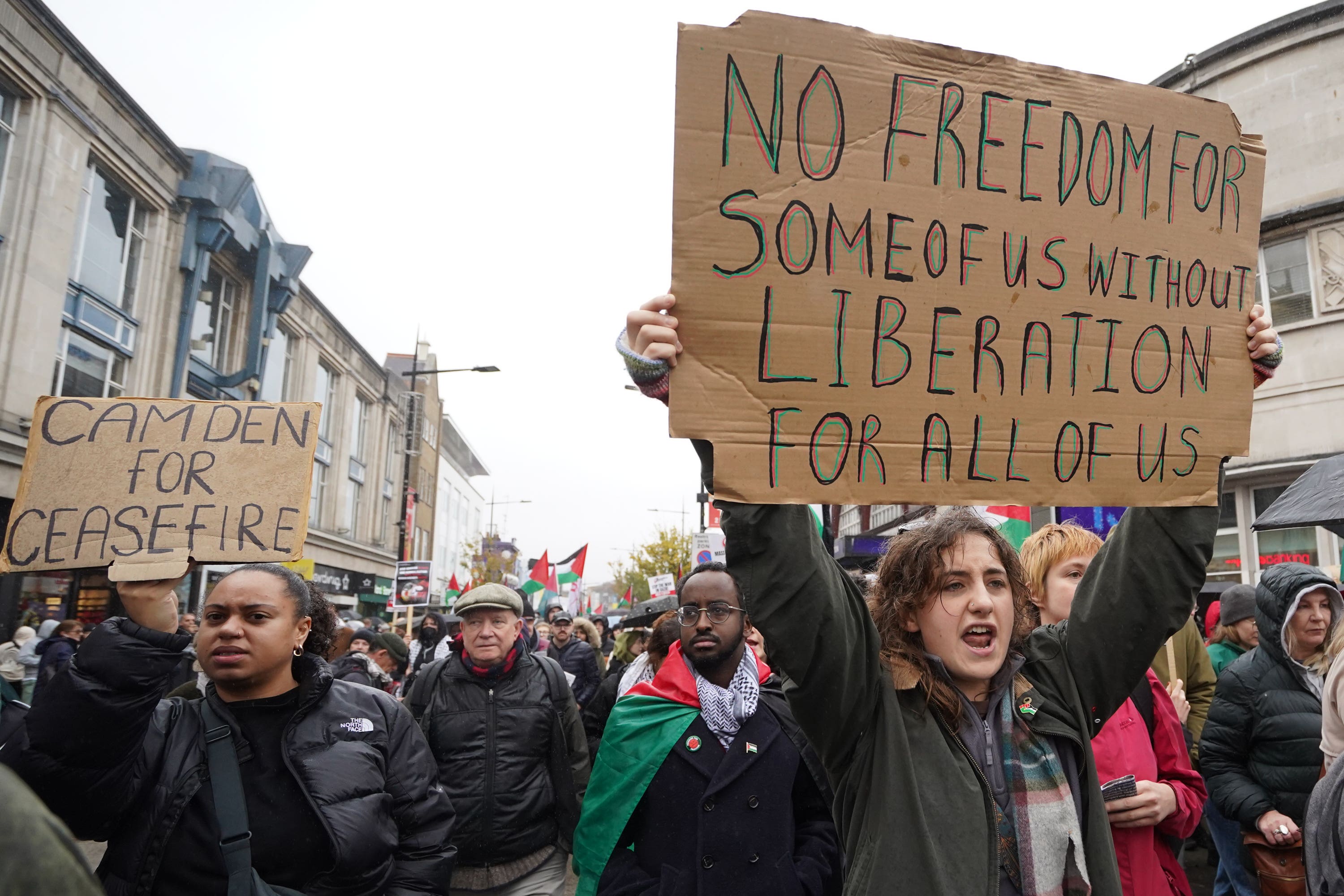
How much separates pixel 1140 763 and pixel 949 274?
1.81 m

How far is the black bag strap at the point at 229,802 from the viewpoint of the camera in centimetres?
242

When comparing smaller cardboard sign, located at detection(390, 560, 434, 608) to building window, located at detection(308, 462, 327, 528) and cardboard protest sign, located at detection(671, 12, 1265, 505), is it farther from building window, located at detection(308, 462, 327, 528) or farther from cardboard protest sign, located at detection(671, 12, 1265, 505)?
cardboard protest sign, located at detection(671, 12, 1265, 505)

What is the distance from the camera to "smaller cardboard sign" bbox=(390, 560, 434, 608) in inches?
763

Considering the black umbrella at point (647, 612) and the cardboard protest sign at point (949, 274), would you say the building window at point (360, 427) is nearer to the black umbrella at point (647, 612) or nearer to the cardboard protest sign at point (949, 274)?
the black umbrella at point (647, 612)

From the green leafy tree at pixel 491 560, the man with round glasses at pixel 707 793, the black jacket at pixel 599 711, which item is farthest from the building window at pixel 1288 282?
the green leafy tree at pixel 491 560

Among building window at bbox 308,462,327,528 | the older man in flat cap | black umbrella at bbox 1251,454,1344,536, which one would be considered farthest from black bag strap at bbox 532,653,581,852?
building window at bbox 308,462,327,528

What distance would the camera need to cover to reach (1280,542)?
14406 mm

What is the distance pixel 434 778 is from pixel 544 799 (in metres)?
1.46

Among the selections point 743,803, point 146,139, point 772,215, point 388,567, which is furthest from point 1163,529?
point 388,567

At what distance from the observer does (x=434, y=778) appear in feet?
10.1

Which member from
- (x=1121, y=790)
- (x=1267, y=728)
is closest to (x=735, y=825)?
(x=1121, y=790)

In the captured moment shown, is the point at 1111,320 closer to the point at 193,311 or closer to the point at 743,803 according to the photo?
the point at 743,803

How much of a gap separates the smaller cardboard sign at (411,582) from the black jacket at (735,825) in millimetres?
16825

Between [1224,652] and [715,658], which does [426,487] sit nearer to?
[1224,652]
